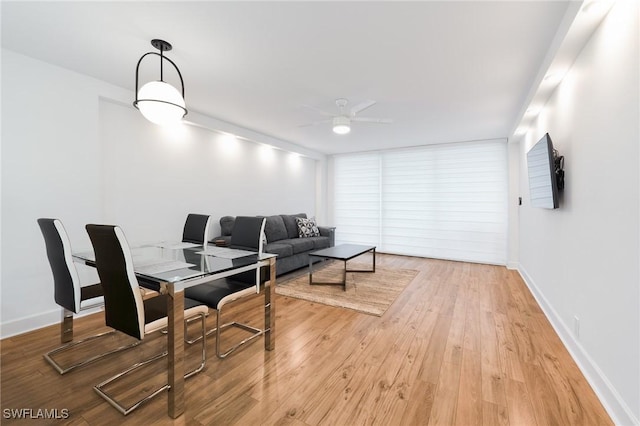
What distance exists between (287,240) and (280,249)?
746mm

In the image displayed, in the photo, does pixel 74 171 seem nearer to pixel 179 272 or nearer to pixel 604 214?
pixel 179 272

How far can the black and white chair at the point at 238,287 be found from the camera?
2.10m

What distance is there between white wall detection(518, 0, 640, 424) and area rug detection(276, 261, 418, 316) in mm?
1682

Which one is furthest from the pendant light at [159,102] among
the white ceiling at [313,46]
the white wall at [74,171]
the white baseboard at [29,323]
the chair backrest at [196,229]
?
the white baseboard at [29,323]

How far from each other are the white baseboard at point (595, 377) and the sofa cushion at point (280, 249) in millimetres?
3344

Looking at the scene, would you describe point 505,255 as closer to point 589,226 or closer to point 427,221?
point 427,221

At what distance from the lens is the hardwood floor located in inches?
62.1

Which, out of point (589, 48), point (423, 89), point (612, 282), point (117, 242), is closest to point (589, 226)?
point (612, 282)

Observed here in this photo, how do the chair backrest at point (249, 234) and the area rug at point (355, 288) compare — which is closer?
the chair backrest at point (249, 234)

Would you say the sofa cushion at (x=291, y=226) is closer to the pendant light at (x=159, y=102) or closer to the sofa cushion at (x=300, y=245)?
the sofa cushion at (x=300, y=245)

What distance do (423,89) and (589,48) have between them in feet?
4.67

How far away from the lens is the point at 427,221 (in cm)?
617

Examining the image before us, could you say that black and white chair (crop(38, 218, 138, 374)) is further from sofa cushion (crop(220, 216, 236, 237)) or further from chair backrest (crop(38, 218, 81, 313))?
sofa cushion (crop(220, 216, 236, 237))

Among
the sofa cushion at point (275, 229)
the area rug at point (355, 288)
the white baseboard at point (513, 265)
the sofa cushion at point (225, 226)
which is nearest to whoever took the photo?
the area rug at point (355, 288)
